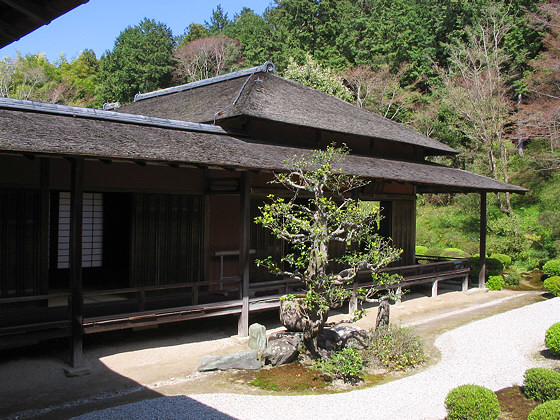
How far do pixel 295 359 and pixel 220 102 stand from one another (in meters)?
7.92

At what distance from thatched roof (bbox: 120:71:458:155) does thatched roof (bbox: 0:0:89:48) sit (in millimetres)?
9104

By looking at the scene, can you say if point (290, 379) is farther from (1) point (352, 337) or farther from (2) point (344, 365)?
(1) point (352, 337)

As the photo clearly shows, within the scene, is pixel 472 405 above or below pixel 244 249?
below

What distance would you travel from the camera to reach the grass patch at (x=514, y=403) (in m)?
6.36

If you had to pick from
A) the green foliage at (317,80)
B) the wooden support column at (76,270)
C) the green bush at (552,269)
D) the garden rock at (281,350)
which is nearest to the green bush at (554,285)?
the green bush at (552,269)

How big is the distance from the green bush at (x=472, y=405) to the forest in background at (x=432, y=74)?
15588 mm

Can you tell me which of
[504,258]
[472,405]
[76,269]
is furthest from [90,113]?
[504,258]

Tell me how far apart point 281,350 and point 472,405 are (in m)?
3.28

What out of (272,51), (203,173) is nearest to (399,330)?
(203,173)

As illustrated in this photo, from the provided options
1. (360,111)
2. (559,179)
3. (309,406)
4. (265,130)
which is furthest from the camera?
(559,179)

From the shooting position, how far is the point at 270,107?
12734 millimetres

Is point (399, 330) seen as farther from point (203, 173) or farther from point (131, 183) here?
point (131, 183)

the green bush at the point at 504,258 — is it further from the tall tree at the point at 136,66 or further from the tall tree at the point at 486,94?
the tall tree at the point at 136,66

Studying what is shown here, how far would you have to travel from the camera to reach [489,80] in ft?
87.3
